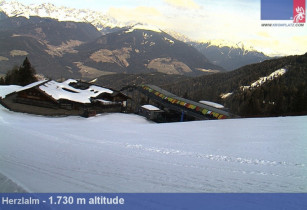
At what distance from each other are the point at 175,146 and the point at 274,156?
4.98 m

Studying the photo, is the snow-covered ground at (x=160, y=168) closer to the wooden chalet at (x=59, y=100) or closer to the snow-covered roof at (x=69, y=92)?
the wooden chalet at (x=59, y=100)

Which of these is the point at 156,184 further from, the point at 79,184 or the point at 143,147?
the point at 143,147

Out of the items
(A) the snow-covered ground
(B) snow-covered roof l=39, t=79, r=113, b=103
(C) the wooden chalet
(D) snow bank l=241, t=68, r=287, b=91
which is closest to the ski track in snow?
(A) the snow-covered ground

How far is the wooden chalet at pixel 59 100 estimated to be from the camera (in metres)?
38.2

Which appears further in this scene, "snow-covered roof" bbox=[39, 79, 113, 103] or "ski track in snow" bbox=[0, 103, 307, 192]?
"snow-covered roof" bbox=[39, 79, 113, 103]

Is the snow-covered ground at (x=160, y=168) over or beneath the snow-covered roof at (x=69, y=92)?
beneath

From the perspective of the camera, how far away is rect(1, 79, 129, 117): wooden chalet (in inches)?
1503

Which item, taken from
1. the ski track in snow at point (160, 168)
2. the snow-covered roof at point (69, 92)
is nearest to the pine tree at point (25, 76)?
the snow-covered roof at point (69, 92)

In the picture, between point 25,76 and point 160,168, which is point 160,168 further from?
point 25,76

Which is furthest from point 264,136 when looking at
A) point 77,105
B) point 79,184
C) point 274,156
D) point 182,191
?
point 77,105

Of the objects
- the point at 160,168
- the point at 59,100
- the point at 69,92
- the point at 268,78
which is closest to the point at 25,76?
the point at 69,92

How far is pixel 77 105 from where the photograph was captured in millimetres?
44438

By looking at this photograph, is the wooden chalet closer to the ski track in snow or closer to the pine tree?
the pine tree

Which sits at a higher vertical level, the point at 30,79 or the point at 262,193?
the point at 30,79
